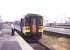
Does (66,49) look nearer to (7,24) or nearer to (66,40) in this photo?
(66,40)

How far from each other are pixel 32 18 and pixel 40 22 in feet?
2.99

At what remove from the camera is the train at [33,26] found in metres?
22.3

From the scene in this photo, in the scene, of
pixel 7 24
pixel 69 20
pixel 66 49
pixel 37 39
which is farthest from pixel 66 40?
pixel 7 24

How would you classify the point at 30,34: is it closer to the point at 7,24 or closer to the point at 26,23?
the point at 26,23

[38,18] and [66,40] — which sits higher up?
[38,18]

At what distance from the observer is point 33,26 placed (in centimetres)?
2277

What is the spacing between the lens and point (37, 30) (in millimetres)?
22484

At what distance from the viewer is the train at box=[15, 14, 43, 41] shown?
73.0 feet

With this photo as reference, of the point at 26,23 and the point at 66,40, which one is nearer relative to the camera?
the point at 66,40

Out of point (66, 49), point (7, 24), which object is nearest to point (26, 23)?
point (66, 49)

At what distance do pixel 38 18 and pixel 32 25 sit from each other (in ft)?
3.10

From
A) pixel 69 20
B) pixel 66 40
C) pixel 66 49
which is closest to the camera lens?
pixel 66 49

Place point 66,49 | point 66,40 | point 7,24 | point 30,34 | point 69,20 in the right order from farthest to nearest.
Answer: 1. point 7,24
2. point 69,20
3. point 30,34
4. point 66,40
5. point 66,49

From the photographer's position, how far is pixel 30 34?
72.8ft
